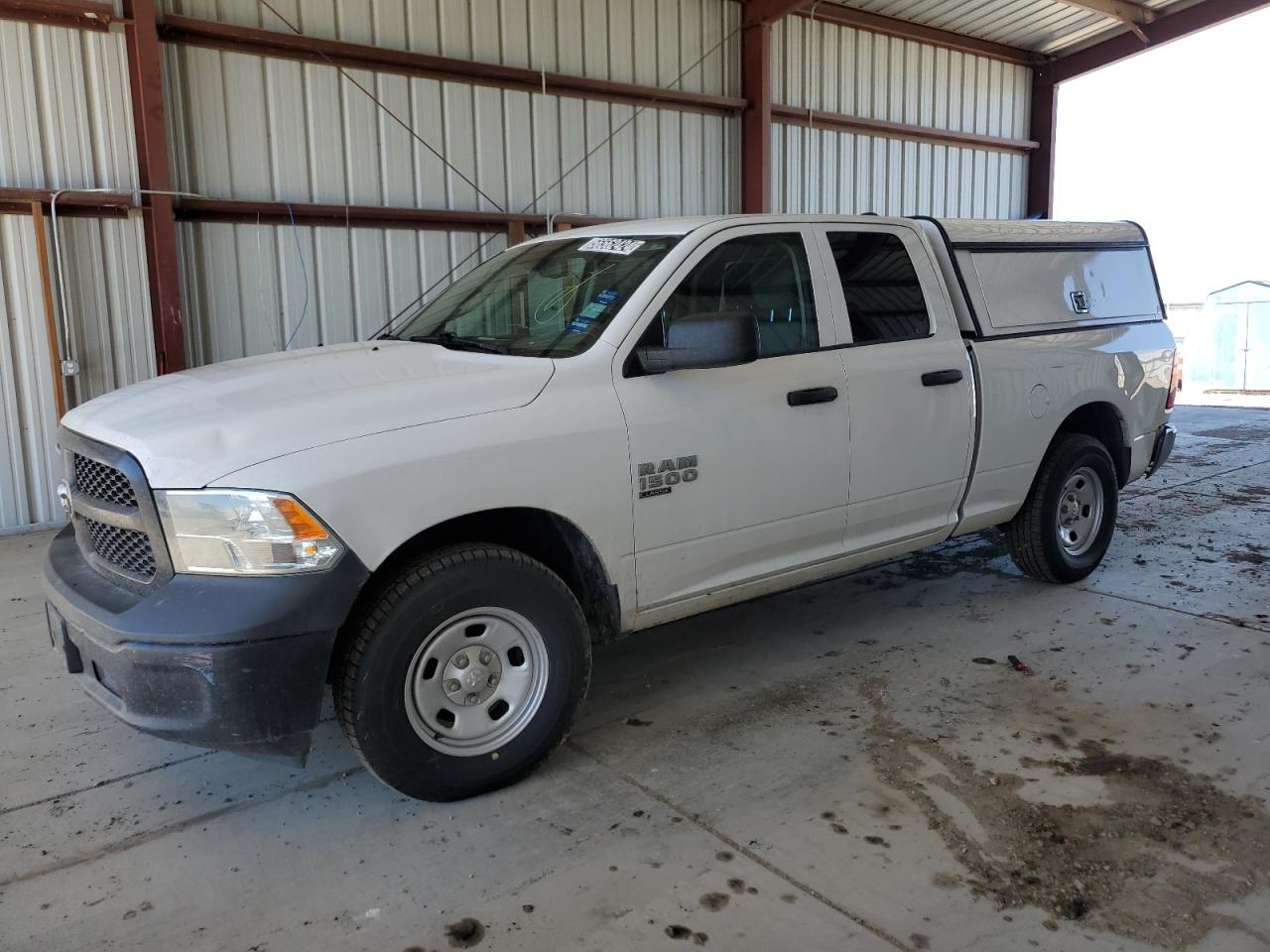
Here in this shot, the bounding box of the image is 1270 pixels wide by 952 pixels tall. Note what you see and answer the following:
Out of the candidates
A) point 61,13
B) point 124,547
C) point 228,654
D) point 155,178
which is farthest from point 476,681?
point 61,13

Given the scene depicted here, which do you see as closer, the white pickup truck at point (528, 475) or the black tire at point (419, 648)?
the white pickup truck at point (528, 475)

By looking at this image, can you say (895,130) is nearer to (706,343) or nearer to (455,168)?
(455,168)

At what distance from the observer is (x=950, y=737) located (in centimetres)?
372

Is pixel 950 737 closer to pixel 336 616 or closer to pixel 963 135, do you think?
pixel 336 616

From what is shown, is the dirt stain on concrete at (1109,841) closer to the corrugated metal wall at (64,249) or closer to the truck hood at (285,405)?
the truck hood at (285,405)

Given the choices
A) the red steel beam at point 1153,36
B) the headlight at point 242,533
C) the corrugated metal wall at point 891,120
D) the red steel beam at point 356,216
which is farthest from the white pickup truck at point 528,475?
the red steel beam at point 1153,36

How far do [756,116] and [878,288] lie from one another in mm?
7704

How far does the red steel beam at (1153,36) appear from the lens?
12712 mm

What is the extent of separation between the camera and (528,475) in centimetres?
321

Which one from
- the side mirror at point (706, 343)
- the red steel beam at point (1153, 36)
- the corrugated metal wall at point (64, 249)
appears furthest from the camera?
the red steel beam at point (1153, 36)

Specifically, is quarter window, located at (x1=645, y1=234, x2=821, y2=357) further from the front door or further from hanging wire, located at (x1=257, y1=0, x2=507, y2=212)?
hanging wire, located at (x1=257, y1=0, x2=507, y2=212)

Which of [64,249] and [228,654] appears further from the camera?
[64,249]

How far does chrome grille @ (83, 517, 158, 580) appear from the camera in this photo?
2.98 meters

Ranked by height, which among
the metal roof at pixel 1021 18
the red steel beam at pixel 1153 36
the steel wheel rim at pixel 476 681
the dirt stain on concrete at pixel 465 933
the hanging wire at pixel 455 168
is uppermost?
the metal roof at pixel 1021 18
